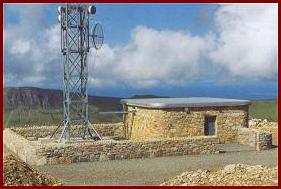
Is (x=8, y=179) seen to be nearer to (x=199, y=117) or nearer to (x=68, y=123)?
(x=68, y=123)

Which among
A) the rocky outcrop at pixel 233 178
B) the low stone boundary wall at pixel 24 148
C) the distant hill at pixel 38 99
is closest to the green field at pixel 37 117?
the distant hill at pixel 38 99

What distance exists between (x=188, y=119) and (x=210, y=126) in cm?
127

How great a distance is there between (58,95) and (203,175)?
116ft

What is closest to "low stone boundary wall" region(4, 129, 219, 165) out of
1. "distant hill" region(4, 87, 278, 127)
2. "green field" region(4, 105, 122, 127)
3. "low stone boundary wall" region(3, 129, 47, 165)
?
"low stone boundary wall" region(3, 129, 47, 165)

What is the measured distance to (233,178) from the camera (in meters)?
13.4

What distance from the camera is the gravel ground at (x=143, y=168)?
16328 millimetres

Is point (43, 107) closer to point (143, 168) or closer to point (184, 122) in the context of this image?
point (184, 122)

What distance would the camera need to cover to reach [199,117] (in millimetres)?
24266

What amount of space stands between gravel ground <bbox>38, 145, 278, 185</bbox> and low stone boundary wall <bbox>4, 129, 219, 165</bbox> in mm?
389

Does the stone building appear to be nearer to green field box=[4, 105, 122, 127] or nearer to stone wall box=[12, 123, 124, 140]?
stone wall box=[12, 123, 124, 140]

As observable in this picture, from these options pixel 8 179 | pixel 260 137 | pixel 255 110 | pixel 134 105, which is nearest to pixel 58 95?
pixel 255 110

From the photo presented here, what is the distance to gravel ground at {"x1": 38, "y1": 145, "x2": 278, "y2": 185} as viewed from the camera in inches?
643

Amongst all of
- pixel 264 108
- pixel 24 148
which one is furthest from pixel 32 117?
pixel 264 108

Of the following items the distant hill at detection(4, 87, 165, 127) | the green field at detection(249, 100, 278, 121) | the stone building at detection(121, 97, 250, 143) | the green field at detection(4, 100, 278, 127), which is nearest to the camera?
the stone building at detection(121, 97, 250, 143)
